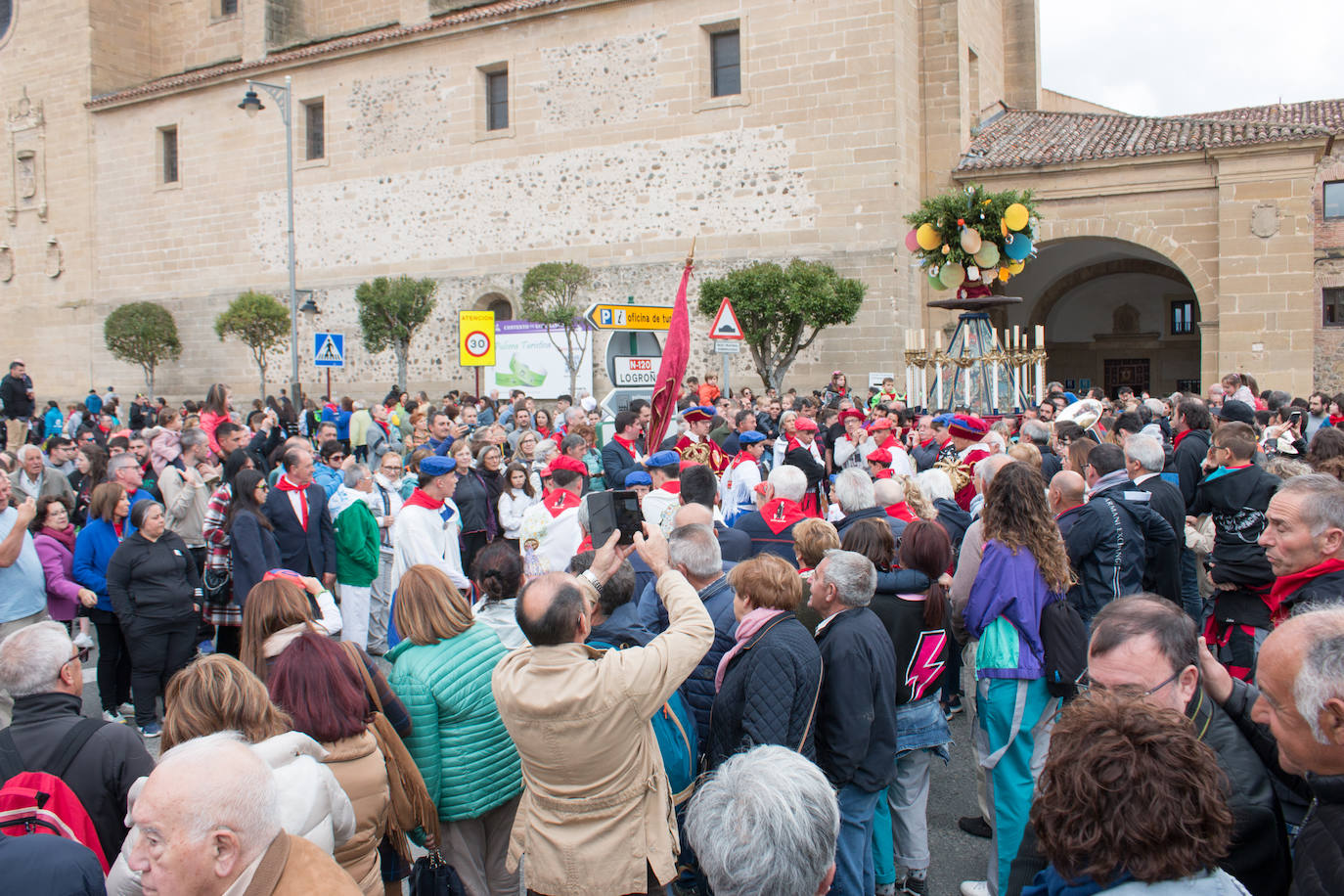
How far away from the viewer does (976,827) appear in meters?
4.77

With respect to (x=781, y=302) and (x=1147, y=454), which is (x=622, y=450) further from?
(x=781, y=302)

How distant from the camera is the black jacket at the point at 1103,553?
485cm

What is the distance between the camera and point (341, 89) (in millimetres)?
25656

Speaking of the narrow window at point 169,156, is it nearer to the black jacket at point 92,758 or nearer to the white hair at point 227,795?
the black jacket at point 92,758

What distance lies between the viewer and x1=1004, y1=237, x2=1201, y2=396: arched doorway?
25.6 meters

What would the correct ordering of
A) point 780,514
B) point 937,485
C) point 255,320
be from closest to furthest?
1. point 780,514
2. point 937,485
3. point 255,320

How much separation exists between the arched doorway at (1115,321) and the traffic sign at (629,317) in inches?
579

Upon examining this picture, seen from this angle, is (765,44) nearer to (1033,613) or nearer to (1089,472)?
(1089,472)

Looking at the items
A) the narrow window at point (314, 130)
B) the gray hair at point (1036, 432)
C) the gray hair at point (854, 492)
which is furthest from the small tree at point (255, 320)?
the gray hair at point (854, 492)

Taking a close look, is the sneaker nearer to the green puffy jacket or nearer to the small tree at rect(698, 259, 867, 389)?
the green puffy jacket

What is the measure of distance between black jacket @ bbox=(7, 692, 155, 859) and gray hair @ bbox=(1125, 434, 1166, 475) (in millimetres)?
5224

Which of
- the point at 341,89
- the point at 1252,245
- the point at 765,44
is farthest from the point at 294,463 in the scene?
the point at 341,89

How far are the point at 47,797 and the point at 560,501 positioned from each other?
4167mm

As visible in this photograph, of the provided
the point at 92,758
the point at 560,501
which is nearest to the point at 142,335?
the point at 560,501
